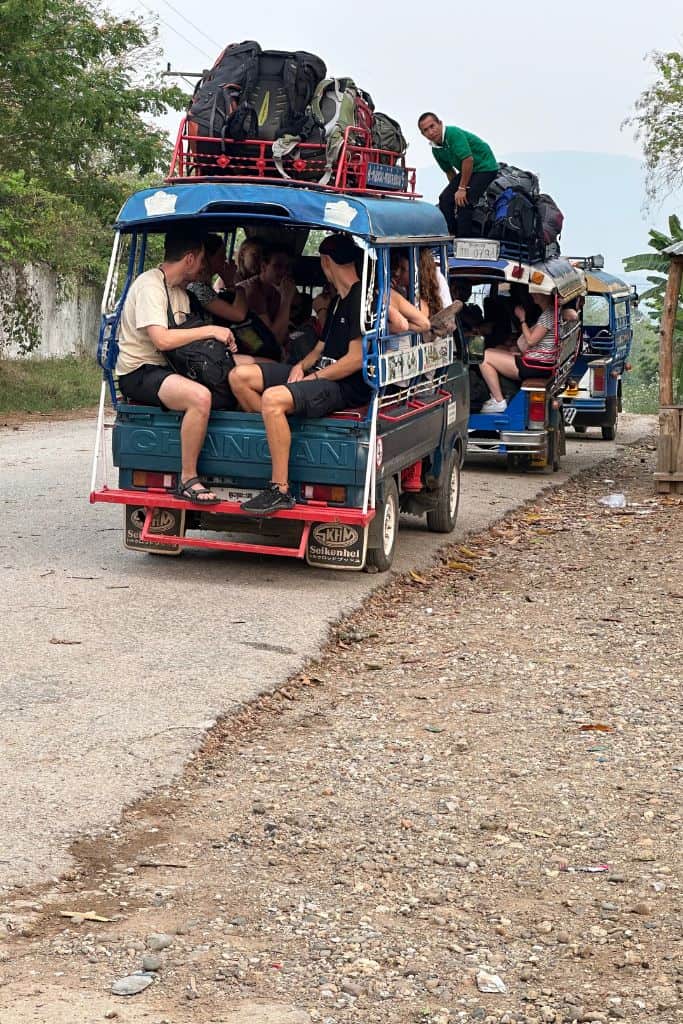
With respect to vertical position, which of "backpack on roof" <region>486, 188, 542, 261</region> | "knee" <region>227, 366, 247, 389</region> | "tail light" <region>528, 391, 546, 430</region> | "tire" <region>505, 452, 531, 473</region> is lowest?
"tire" <region>505, 452, 531, 473</region>

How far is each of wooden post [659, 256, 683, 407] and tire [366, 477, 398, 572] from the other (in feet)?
21.2

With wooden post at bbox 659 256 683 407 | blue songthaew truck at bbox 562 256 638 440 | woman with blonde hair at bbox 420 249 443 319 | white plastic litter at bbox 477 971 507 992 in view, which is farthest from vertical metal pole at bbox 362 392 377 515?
blue songthaew truck at bbox 562 256 638 440

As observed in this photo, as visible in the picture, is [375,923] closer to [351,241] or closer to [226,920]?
[226,920]

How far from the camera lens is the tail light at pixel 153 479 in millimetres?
9594

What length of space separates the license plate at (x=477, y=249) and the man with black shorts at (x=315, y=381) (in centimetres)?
631

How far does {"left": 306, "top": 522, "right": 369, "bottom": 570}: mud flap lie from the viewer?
369 inches

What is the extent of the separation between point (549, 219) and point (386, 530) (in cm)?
776

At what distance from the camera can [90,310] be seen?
3127 cm

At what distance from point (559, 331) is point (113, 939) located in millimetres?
13005

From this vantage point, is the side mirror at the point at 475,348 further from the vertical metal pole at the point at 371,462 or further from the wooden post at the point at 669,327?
the wooden post at the point at 669,327

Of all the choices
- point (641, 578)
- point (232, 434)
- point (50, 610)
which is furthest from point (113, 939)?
point (641, 578)

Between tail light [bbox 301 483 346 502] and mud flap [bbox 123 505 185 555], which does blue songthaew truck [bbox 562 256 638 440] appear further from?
tail light [bbox 301 483 346 502]

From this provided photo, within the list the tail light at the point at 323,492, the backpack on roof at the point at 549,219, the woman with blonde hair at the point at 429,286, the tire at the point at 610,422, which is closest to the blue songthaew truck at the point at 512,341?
the backpack on roof at the point at 549,219

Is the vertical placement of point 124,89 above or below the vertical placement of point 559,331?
above
